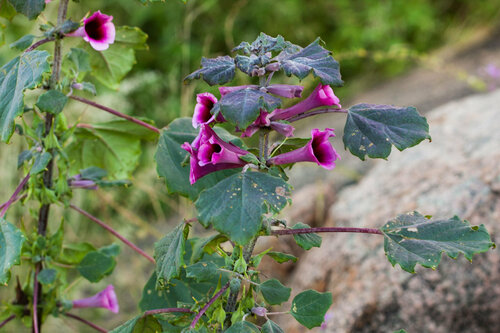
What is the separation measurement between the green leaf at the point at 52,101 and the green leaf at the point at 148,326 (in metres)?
0.38

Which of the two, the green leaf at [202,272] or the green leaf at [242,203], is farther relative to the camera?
the green leaf at [202,272]

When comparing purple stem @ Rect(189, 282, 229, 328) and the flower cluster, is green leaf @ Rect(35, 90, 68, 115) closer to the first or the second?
the flower cluster

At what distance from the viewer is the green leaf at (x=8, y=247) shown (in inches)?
30.6

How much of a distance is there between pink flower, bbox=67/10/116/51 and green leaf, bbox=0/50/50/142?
5.3 inches

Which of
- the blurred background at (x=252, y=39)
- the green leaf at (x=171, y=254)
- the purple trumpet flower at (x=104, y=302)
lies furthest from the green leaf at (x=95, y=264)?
the blurred background at (x=252, y=39)

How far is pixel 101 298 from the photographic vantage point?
44.3 inches

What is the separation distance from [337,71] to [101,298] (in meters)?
0.74

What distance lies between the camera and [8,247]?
2.66 ft

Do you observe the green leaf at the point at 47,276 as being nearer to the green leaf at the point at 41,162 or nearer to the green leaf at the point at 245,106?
the green leaf at the point at 41,162

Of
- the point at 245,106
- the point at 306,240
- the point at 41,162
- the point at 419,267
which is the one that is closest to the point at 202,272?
the point at 306,240

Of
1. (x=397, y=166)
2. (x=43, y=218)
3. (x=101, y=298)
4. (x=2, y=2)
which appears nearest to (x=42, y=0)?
(x=2, y=2)

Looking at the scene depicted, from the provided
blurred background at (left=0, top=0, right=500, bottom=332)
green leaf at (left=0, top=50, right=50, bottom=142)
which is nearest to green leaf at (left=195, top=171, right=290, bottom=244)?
green leaf at (left=0, top=50, right=50, bottom=142)

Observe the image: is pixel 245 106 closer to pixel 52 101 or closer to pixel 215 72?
pixel 215 72

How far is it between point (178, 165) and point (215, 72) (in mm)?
318
